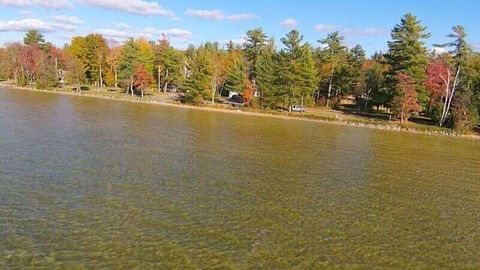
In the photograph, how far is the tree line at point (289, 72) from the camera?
53028mm

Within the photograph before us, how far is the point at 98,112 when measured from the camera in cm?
4697

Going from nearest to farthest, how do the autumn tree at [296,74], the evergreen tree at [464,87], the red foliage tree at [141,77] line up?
the evergreen tree at [464,87]
the autumn tree at [296,74]
the red foliage tree at [141,77]

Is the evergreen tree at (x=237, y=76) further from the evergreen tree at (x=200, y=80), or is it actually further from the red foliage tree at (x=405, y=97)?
the red foliage tree at (x=405, y=97)

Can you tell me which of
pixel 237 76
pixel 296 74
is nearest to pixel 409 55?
pixel 296 74

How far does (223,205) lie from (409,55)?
46.9 m

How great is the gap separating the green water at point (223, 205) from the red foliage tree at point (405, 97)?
2167 centimetres

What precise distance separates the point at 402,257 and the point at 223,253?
494 cm

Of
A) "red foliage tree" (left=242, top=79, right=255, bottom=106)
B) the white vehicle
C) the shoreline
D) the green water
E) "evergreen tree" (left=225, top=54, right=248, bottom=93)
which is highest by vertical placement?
"evergreen tree" (left=225, top=54, right=248, bottom=93)

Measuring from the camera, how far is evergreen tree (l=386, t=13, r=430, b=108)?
181 ft

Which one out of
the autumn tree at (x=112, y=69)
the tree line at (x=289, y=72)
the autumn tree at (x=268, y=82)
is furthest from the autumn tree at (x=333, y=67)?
the autumn tree at (x=112, y=69)

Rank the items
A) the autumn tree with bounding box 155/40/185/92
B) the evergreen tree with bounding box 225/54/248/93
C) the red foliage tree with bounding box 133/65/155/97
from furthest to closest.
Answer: the autumn tree with bounding box 155/40/185/92 → the red foliage tree with bounding box 133/65/155/97 → the evergreen tree with bounding box 225/54/248/93

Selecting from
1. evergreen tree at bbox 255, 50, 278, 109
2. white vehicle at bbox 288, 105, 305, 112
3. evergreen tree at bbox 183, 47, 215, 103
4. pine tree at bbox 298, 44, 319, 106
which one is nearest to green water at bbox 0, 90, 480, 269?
pine tree at bbox 298, 44, 319, 106

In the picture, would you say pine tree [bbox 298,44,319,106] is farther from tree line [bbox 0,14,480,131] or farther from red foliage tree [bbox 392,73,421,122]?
red foliage tree [bbox 392,73,421,122]

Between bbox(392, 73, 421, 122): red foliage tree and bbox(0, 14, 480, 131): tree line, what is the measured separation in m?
0.11
